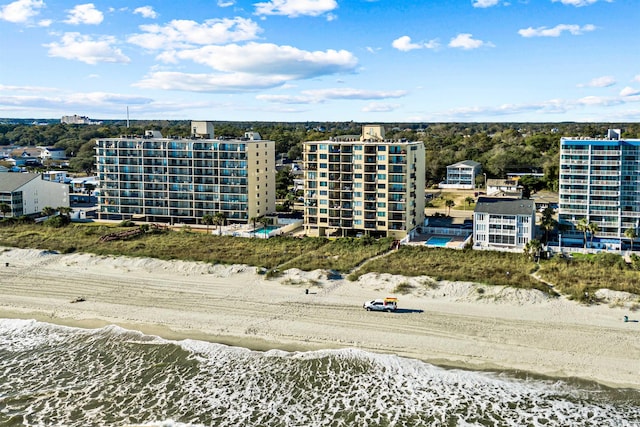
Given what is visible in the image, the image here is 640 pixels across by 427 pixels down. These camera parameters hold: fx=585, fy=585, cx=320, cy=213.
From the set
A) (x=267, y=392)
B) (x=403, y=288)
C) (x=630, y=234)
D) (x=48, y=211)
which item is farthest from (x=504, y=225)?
(x=48, y=211)

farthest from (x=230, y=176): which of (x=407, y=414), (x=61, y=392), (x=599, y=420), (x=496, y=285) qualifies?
(x=599, y=420)

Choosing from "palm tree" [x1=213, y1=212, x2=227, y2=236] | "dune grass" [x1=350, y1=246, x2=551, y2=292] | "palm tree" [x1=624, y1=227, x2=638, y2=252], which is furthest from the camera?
"palm tree" [x1=213, y1=212, x2=227, y2=236]

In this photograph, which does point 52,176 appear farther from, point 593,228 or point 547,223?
point 593,228

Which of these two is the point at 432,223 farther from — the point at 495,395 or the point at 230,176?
the point at 495,395

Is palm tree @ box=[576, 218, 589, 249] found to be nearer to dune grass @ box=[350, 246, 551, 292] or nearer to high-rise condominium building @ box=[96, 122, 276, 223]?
dune grass @ box=[350, 246, 551, 292]

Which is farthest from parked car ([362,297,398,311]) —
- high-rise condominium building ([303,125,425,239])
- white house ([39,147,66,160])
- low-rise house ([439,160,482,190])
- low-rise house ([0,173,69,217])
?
white house ([39,147,66,160])

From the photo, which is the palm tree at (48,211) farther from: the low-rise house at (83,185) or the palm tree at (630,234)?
the palm tree at (630,234)

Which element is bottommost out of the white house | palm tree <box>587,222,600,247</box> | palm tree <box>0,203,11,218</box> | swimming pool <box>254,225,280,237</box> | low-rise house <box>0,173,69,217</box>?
swimming pool <box>254,225,280,237</box>
